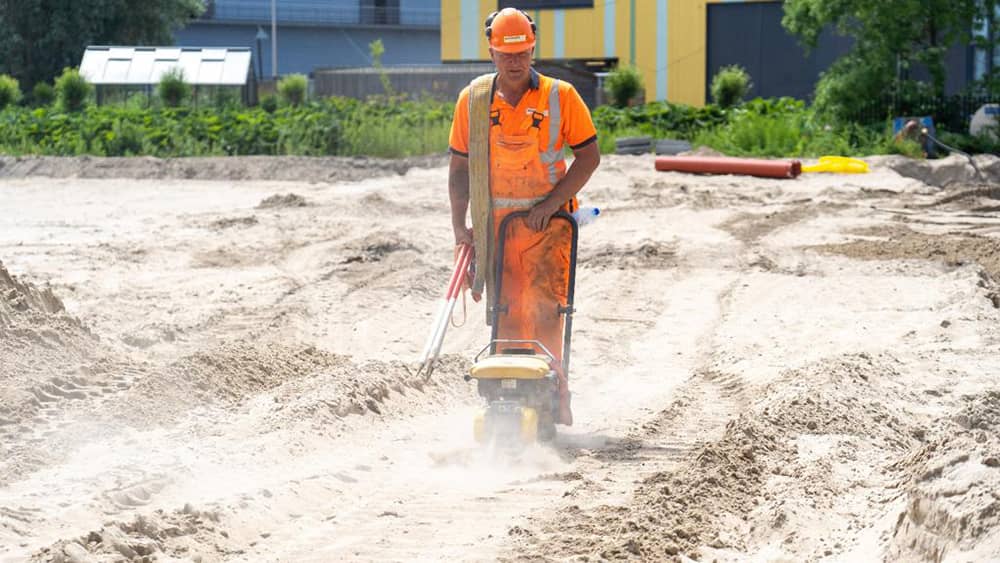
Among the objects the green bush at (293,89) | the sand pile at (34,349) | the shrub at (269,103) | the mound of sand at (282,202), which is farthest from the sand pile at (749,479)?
the green bush at (293,89)

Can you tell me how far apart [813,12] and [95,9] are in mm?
30542

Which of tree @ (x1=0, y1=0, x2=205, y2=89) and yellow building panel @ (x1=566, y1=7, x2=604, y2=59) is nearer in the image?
yellow building panel @ (x1=566, y1=7, x2=604, y2=59)

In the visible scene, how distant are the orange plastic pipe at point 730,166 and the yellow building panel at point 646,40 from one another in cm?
1562

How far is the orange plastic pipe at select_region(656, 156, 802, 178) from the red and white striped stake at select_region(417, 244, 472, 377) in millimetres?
14734

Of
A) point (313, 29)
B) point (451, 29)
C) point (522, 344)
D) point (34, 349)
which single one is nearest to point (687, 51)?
point (451, 29)

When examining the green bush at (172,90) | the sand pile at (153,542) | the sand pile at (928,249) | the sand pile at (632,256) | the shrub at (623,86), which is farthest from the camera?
the green bush at (172,90)

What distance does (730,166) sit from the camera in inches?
A: 832

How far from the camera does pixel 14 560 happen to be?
14.3 ft

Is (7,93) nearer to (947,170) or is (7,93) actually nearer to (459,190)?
(947,170)

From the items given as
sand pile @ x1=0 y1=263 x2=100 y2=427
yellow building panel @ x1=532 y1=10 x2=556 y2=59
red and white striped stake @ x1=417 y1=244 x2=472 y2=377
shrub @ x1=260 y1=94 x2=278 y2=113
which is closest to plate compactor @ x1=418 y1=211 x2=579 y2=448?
red and white striped stake @ x1=417 y1=244 x2=472 y2=377

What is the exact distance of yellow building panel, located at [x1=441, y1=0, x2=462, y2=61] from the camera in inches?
1539

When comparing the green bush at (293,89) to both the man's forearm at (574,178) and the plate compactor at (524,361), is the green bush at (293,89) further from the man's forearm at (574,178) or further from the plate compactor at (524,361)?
the man's forearm at (574,178)

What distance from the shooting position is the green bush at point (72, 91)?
104 feet

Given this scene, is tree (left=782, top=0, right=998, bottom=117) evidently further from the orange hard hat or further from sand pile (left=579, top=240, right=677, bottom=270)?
the orange hard hat
